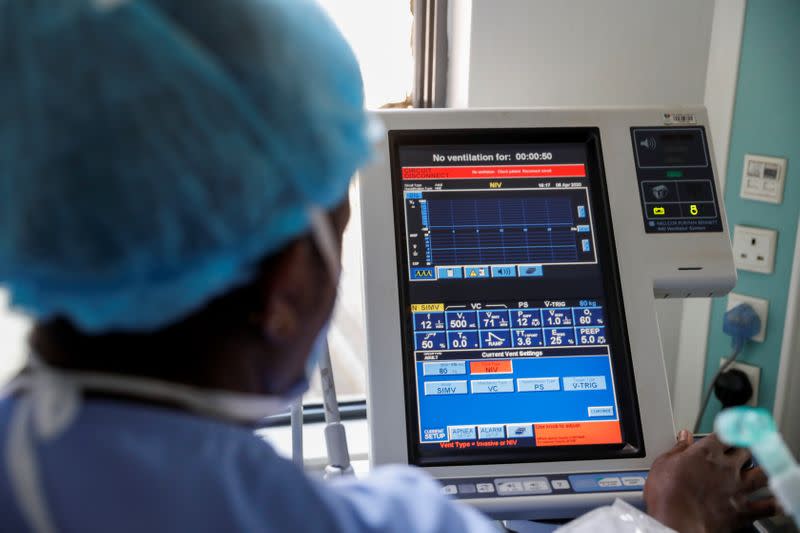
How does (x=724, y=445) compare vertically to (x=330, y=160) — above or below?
below

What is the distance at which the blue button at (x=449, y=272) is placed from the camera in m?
1.47

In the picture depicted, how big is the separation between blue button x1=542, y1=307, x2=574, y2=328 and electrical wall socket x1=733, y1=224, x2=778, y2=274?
22.8 inches

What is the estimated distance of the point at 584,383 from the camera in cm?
147

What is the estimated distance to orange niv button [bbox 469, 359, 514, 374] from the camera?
4.76ft

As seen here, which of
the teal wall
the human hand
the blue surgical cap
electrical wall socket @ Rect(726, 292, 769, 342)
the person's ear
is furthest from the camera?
electrical wall socket @ Rect(726, 292, 769, 342)

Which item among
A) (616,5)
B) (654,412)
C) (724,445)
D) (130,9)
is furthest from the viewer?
(616,5)

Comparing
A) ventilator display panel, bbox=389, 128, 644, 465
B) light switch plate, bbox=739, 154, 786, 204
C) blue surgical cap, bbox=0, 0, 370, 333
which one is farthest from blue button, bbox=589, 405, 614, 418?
blue surgical cap, bbox=0, 0, 370, 333

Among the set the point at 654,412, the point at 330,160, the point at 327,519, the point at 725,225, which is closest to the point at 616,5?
the point at 725,225

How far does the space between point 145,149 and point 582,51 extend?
138cm

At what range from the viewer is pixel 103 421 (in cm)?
73

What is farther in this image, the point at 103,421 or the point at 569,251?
the point at 569,251

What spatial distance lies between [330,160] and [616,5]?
1.28 metres

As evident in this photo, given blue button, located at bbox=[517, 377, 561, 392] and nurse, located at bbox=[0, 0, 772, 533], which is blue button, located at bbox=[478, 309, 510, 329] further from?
nurse, located at bbox=[0, 0, 772, 533]

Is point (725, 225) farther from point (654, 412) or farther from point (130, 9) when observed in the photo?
point (130, 9)
